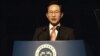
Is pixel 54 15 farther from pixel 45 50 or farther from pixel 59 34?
pixel 45 50

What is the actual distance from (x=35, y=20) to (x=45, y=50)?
2258 mm

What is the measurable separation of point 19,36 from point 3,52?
296 millimetres

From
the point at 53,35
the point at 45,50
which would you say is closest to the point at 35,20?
the point at 53,35

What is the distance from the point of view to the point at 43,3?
4.24m

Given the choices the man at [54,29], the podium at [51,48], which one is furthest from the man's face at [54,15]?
the podium at [51,48]

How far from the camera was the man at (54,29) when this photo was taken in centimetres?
213

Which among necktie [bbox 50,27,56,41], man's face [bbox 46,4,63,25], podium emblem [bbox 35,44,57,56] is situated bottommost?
podium emblem [bbox 35,44,57,56]

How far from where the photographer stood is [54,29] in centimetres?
217

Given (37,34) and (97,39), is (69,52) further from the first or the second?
(97,39)

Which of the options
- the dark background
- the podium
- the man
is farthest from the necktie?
the dark background

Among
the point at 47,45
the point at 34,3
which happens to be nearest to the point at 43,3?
the point at 34,3

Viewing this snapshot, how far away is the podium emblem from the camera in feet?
6.49

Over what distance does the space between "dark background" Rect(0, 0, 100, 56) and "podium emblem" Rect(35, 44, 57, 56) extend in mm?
2164

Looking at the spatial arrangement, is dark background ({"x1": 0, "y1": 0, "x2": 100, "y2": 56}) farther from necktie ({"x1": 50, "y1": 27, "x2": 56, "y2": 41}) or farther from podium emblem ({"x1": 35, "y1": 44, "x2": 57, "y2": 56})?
podium emblem ({"x1": 35, "y1": 44, "x2": 57, "y2": 56})
